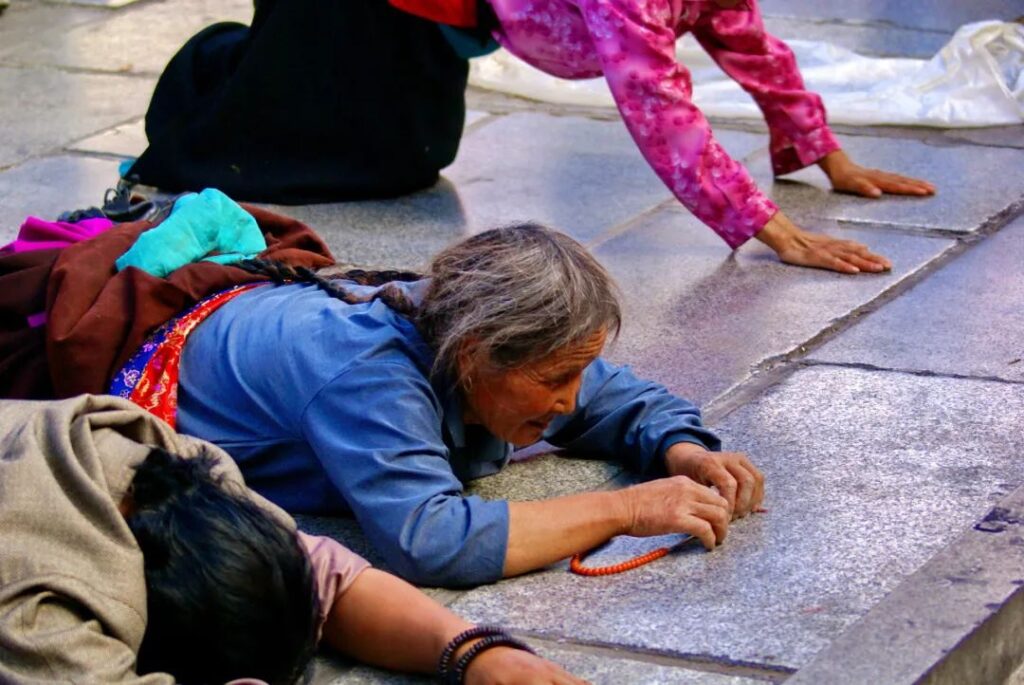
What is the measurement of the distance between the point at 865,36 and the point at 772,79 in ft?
7.08

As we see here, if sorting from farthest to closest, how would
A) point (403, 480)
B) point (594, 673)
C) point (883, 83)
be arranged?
point (883, 83), point (403, 480), point (594, 673)

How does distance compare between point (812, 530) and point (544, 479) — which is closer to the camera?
point (812, 530)

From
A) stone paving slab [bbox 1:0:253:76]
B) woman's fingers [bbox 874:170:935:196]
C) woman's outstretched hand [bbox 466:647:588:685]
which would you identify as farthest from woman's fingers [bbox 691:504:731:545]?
stone paving slab [bbox 1:0:253:76]

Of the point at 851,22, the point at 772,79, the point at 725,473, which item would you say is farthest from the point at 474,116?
the point at 725,473

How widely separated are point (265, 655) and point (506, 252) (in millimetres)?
876

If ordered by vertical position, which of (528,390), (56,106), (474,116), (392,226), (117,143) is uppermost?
(528,390)

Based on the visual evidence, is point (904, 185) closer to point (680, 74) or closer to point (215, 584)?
point (680, 74)

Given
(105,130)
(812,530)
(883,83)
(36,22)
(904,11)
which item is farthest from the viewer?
(904,11)

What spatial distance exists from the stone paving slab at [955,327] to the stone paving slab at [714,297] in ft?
0.31

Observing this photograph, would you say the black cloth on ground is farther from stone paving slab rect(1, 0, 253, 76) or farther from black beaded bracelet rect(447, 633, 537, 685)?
black beaded bracelet rect(447, 633, 537, 685)

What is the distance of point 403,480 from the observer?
2.66 m

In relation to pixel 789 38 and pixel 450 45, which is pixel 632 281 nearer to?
pixel 450 45

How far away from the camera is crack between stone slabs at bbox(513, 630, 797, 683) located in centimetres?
244

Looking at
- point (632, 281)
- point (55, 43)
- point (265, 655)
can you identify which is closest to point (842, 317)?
point (632, 281)
